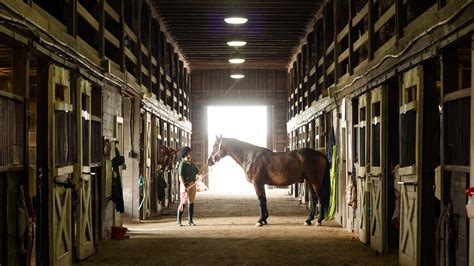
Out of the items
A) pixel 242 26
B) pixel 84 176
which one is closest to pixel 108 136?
pixel 84 176

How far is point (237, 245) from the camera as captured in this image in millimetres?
10953

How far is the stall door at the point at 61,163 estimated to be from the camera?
7.82 m

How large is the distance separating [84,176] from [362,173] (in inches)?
178

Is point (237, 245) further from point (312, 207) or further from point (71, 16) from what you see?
point (71, 16)

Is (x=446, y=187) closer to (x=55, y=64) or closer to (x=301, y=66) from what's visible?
(x=55, y=64)

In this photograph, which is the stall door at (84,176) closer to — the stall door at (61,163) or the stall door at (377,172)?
the stall door at (61,163)

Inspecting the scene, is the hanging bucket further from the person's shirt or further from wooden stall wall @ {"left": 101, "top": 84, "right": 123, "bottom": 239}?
the person's shirt

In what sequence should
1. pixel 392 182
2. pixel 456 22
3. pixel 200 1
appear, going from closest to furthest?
pixel 456 22
pixel 392 182
pixel 200 1

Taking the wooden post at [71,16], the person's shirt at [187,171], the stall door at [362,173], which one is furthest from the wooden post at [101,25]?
the stall door at [362,173]

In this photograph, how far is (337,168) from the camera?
14594 mm

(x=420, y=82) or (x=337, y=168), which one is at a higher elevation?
(x=420, y=82)

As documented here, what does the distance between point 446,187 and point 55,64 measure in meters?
4.57

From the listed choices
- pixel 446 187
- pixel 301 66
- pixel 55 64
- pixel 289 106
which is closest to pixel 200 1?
pixel 301 66

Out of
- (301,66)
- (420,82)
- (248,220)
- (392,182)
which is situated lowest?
(248,220)
